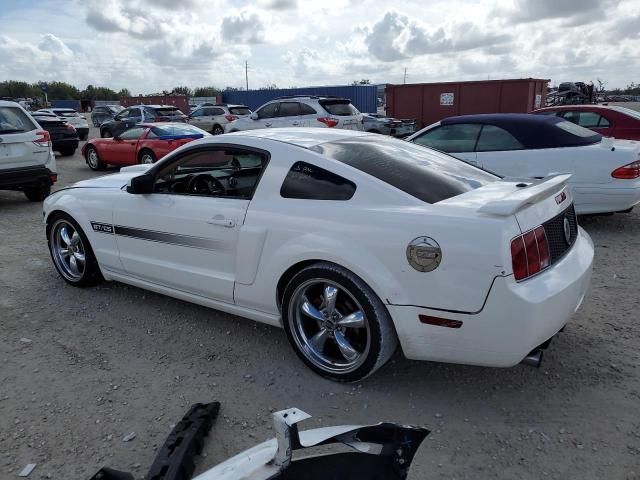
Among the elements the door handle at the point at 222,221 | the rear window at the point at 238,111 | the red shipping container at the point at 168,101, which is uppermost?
the red shipping container at the point at 168,101

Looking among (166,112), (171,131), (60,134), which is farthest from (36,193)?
(166,112)

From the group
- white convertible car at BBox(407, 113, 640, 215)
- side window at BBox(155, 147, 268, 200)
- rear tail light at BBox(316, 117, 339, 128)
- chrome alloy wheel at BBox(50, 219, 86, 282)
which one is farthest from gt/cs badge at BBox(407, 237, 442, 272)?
rear tail light at BBox(316, 117, 339, 128)

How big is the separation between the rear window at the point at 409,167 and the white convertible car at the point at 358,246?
14mm

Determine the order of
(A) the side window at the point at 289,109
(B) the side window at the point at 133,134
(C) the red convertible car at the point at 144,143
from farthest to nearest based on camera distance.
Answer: (A) the side window at the point at 289,109
(B) the side window at the point at 133,134
(C) the red convertible car at the point at 144,143

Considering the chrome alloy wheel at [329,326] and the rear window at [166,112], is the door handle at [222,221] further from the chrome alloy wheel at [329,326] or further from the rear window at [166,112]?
the rear window at [166,112]

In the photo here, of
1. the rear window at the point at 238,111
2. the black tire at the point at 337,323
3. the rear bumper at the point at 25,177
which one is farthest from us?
the rear window at the point at 238,111

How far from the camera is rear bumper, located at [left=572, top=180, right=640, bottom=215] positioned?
19.6 ft

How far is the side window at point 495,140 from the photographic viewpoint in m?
6.32

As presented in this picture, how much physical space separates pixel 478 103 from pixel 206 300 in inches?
610

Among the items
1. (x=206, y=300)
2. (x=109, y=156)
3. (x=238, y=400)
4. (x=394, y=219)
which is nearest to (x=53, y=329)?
(x=206, y=300)

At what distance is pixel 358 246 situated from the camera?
2.84 meters

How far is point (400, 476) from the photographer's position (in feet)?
5.15

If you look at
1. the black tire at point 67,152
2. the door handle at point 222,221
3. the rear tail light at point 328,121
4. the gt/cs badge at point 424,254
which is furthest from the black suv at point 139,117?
the gt/cs badge at point 424,254

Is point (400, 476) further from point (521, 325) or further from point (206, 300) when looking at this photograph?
point (206, 300)
